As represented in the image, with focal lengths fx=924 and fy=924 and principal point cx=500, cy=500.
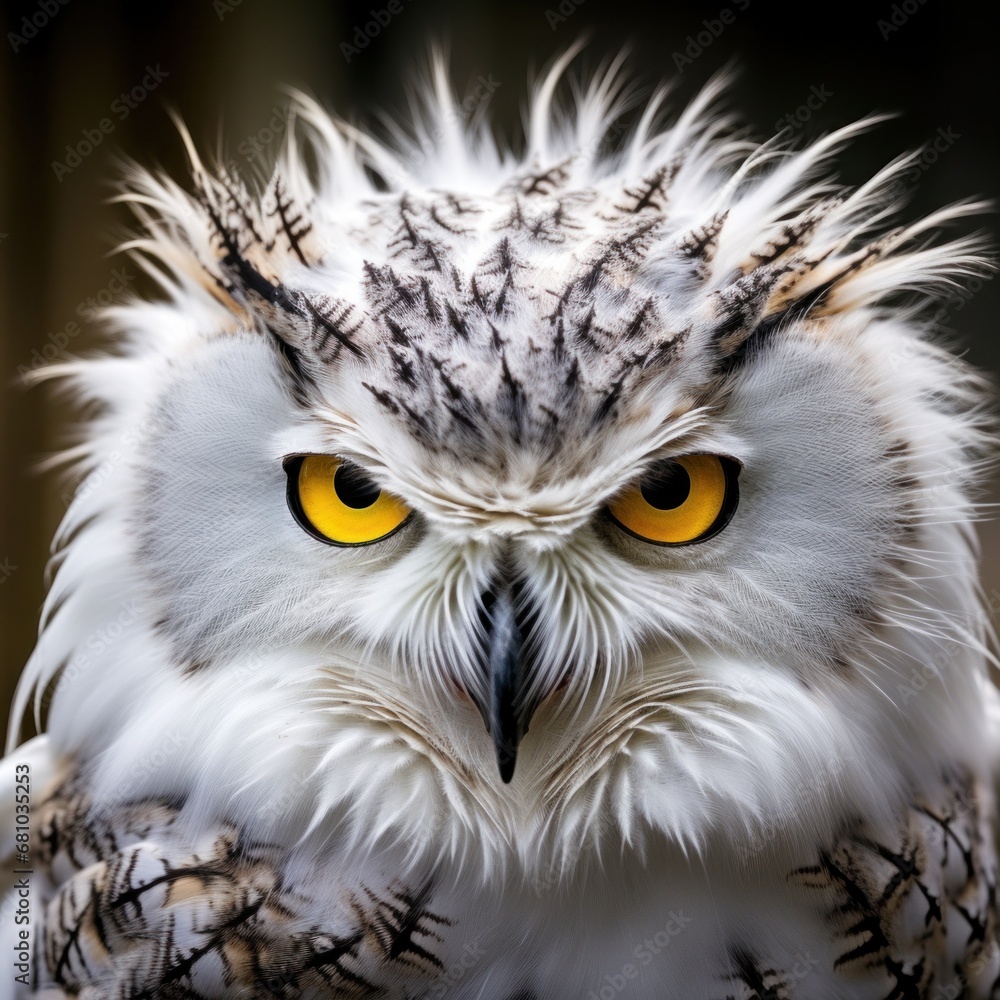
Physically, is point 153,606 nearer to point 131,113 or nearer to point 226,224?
point 226,224

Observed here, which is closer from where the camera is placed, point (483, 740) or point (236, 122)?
point (483, 740)

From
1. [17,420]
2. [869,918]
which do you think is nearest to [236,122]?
[17,420]

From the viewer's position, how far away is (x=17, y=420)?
1560 millimetres

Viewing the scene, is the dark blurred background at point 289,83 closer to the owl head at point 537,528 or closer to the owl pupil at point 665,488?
the owl head at point 537,528

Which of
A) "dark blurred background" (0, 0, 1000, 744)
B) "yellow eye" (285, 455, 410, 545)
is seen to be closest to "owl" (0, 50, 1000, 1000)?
"yellow eye" (285, 455, 410, 545)

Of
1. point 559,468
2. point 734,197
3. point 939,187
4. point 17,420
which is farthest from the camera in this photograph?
point 939,187

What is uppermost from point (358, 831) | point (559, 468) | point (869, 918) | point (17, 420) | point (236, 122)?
point (236, 122)

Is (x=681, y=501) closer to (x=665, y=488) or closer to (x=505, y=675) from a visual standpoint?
(x=665, y=488)

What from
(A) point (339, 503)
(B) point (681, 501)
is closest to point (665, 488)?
(B) point (681, 501)

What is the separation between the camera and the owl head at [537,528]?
68 centimetres

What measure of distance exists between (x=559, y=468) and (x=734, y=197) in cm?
43

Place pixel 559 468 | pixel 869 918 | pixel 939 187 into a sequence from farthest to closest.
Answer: pixel 939 187 < pixel 869 918 < pixel 559 468

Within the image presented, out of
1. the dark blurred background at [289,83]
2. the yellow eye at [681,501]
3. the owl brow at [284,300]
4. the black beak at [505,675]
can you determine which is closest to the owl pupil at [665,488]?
the yellow eye at [681,501]

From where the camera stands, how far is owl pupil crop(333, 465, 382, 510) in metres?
0.70
